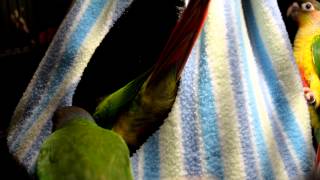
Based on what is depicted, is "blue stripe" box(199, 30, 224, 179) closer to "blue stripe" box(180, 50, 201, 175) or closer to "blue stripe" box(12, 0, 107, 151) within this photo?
"blue stripe" box(180, 50, 201, 175)

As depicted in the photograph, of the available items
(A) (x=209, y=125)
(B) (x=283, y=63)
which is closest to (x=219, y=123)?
(A) (x=209, y=125)

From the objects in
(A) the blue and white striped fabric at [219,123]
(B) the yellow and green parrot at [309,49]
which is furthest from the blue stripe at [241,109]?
(B) the yellow and green parrot at [309,49]

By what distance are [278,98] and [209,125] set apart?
11 centimetres

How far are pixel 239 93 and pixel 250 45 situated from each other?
0.24ft

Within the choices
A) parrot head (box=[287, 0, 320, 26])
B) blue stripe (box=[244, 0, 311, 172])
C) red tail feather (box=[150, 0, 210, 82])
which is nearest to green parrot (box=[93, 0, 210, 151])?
red tail feather (box=[150, 0, 210, 82])

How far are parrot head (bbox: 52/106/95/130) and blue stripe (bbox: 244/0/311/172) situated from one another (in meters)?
0.22

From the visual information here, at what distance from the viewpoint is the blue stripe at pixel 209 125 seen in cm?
54

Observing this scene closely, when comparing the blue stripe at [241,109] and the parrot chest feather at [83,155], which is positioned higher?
the blue stripe at [241,109]

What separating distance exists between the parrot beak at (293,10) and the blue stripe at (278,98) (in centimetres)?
16

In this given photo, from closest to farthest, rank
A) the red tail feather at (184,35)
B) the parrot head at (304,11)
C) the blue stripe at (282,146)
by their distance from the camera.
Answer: the red tail feather at (184,35), the blue stripe at (282,146), the parrot head at (304,11)

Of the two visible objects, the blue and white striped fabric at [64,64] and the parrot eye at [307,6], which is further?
the parrot eye at [307,6]

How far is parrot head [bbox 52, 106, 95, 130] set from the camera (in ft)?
1.82

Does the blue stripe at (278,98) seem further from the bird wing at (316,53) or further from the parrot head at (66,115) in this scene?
the parrot head at (66,115)

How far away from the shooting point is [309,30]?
692 mm
